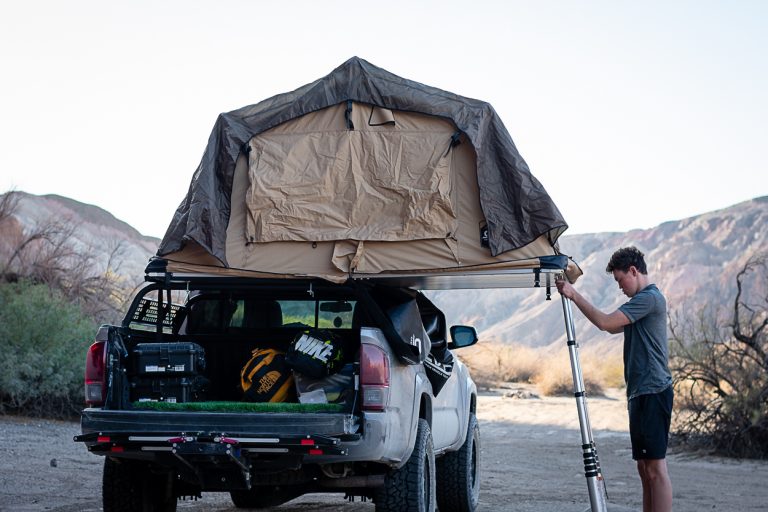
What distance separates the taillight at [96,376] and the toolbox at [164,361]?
0.74 ft

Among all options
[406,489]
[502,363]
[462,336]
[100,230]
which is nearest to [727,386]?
[462,336]

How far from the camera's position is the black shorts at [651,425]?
694 centimetres

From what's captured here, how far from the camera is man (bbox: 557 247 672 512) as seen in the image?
22.8ft

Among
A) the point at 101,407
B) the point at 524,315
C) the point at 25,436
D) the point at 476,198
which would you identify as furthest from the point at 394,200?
the point at 524,315

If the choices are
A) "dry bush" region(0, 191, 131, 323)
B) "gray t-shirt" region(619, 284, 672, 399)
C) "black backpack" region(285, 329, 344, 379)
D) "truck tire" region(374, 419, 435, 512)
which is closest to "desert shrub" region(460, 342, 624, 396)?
"dry bush" region(0, 191, 131, 323)

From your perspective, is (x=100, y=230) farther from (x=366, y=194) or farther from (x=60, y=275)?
(x=366, y=194)

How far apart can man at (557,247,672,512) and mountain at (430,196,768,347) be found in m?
49.0

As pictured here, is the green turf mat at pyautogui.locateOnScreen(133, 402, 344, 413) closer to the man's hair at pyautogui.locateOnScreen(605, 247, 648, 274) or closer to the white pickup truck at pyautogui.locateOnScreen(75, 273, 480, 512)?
the white pickup truck at pyautogui.locateOnScreen(75, 273, 480, 512)

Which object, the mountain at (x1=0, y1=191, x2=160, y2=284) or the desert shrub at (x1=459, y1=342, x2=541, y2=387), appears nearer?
the desert shrub at (x1=459, y1=342, x2=541, y2=387)

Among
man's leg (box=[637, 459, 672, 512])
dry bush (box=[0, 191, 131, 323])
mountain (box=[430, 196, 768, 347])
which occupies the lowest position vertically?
man's leg (box=[637, 459, 672, 512])

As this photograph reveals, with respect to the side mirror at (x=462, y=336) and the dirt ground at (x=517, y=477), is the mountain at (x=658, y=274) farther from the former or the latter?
the side mirror at (x=462, y=336)

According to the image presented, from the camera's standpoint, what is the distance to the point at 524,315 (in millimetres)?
69562

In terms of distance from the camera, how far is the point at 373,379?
20.8 ft

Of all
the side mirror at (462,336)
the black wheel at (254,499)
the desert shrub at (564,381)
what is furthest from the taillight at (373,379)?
the desert shrub at (564,381)
